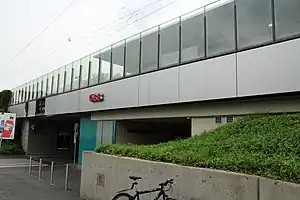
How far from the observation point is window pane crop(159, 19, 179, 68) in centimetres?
1318

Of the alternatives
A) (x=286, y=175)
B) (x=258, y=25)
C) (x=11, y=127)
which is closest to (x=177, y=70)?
(x=258, y=25)

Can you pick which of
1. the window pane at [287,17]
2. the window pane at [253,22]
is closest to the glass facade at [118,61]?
the window pane at [253,22]

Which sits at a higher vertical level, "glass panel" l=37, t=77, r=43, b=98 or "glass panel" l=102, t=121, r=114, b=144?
"glass panel" l=37, t=77, r=43, b=98

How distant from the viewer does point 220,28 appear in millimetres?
11359

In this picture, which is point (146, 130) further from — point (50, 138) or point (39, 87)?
point (50, 138)

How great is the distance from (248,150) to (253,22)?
16.5ft

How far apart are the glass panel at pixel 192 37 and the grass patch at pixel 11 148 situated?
25429 mm

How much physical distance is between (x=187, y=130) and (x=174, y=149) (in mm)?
12717

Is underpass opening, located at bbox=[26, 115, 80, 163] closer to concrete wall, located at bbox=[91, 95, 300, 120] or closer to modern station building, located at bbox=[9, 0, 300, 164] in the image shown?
modern station building, located at bbox=[9, 0, 300, 164]

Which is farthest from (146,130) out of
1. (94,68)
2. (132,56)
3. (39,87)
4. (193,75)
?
(39,87)

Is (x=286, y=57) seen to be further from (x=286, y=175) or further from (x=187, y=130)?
(x=187, y=130)

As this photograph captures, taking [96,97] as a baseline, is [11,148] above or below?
below

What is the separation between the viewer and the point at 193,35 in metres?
12.5

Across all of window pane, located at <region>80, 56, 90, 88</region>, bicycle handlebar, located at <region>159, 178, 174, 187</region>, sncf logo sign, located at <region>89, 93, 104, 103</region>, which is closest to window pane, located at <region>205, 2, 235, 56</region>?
bicycle handlebar, located at <region>159, 178, 174, 187</region>
